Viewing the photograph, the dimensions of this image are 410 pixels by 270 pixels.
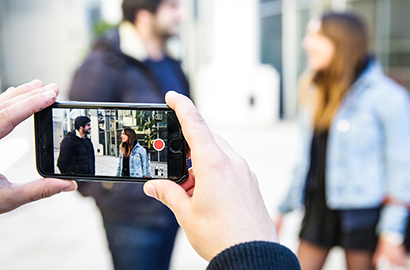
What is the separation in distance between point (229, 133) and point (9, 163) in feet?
27.1

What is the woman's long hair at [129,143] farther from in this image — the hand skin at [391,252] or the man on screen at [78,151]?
the hand skin at [391,252]

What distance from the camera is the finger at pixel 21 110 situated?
100 centimetres

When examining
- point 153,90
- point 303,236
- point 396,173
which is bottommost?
point 303,236

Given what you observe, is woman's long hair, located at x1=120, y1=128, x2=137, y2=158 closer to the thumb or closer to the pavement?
the thumb

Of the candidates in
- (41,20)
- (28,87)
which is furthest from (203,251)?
(41,20)

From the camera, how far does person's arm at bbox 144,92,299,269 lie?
87 centimetres

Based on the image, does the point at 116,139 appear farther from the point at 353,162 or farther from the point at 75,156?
the point at 353,162

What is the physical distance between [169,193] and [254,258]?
0.30 metres

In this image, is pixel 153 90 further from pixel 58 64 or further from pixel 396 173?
pixel 58 64

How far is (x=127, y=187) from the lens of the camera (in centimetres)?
198

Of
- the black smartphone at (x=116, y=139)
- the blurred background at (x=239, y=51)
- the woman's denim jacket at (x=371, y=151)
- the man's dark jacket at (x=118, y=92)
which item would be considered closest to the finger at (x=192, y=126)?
the black smartphone at (x=116, y=139)

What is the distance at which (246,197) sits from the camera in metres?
0.91

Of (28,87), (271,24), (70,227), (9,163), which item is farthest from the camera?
(271,24)

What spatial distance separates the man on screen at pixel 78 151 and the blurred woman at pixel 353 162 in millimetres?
1560
